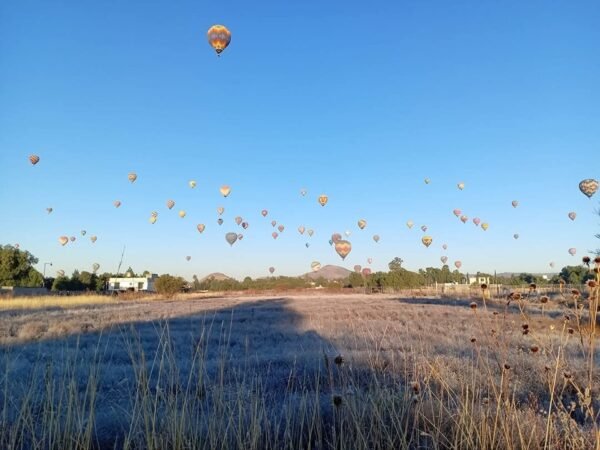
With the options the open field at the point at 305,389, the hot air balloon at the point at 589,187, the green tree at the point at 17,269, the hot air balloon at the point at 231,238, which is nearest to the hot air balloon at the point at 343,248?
the hot air balloon at the point at 231,238

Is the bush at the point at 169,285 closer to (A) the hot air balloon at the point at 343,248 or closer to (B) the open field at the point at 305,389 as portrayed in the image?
(A) the hot air balloon at the point at 343,248

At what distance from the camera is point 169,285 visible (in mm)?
56281

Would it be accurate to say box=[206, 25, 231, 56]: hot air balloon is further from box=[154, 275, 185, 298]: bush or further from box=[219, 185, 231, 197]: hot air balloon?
box=[154, 275, 185, 298]: bush

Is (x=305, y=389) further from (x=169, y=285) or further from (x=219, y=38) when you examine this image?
(x=169, y=285)

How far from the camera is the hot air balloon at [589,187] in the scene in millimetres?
29094

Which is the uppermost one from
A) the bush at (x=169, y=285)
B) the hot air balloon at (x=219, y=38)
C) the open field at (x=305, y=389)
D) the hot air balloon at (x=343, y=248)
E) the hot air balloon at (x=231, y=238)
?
the hot air balloon at (x=219, y=38)

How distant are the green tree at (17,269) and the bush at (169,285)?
15566mm

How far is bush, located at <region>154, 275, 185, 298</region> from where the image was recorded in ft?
184

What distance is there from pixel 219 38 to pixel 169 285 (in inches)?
1513

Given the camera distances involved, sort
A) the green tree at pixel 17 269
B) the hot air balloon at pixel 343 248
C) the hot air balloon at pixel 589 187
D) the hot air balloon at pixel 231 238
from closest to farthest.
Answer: the hot air balloon at pixel 589 187
the hot air balloon at pixel 343 248
the hot air balloon at pixel 231 238
the green tree at pixel 17 269

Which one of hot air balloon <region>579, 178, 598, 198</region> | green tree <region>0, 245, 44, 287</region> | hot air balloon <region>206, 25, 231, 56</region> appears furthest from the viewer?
green tree <region>0, 245, 44, 287</region>

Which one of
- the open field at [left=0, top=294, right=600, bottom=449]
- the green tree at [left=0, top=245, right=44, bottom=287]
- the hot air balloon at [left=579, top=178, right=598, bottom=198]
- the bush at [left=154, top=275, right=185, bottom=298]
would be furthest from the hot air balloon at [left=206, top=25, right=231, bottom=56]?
the green tree at [left=0, top=245, right=44, bottom=287]

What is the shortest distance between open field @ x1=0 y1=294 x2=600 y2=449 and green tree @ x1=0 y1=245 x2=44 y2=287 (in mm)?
48519

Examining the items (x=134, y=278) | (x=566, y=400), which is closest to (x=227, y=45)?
(x=566, y=400)
